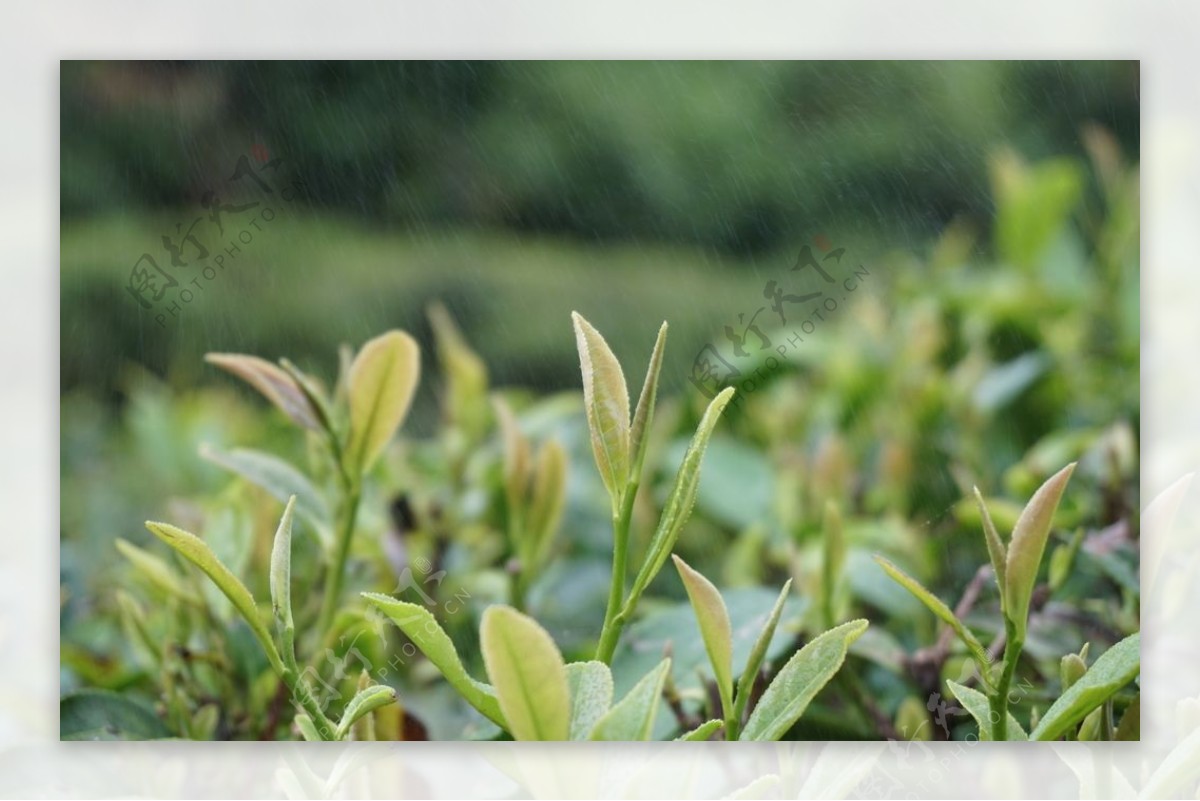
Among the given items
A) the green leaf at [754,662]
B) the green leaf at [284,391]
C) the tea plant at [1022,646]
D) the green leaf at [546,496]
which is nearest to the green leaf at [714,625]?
the green leaf at [754,662]

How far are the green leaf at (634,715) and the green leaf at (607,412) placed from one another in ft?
0.41

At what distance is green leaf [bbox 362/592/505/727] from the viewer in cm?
77

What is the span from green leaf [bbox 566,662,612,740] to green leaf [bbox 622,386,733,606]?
0.07 metres

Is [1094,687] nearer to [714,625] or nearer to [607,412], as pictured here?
[714,625]

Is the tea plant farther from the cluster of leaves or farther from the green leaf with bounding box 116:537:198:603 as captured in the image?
the green leaf with bounding box 116:537:198:603

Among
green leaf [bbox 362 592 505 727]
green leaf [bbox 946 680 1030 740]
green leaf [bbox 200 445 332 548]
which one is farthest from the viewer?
green leaf [bbox 200 445 332 548]

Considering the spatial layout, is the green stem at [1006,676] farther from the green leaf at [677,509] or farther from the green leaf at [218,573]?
the green leaf at [218,573]

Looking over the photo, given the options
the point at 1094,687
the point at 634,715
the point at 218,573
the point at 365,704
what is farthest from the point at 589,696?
the point at 1094,687

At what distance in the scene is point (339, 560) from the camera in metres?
1.00

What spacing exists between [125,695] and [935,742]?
725 mm

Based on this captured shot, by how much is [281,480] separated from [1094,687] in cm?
67

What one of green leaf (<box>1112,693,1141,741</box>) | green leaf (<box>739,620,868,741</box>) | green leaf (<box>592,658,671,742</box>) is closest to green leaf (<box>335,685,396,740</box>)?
green leaf (<box>592,658,671,742</box>)

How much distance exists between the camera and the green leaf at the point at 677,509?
30.6 inches

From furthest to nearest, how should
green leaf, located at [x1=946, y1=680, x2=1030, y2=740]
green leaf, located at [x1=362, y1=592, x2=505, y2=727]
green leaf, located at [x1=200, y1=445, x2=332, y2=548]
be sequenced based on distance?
green leaf, located at [x1=200, y1=445, x2=332, y2=548]
green leaf, located at [x1=946, y1=680, x2=1030, y2=740]
green leaf, located at [x1=362, y1=592, x2=505, y2=727]
